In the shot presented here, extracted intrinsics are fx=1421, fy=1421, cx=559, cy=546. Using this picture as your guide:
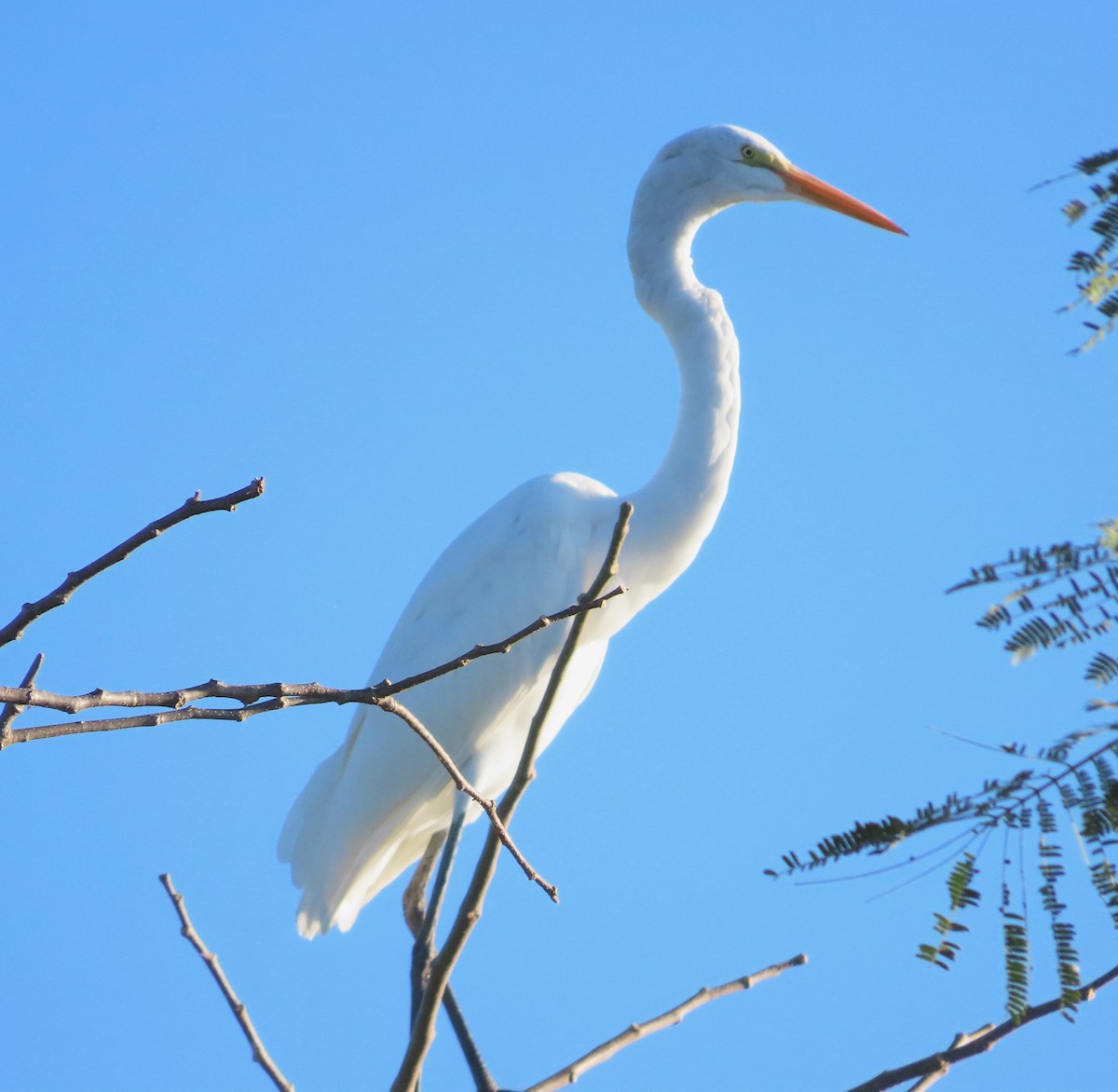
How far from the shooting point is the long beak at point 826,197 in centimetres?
520

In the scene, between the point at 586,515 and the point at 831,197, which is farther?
the point at 831,197

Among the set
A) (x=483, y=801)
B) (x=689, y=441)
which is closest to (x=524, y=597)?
(x=689, y=441)

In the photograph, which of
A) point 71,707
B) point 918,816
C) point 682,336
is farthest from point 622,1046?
point 682,336

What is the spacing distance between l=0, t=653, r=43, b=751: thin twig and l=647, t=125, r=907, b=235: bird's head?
13.3ft

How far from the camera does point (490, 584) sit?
4.85 m

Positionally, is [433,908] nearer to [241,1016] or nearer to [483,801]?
[241,1016]

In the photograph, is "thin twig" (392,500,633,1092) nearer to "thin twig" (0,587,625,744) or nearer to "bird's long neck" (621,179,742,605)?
"thin twig" (0,587,625,744)

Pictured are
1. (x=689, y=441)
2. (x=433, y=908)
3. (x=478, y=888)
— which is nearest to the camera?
(x=478, y=888)

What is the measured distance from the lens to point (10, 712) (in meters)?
→ 1.33

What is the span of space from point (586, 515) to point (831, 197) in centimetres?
152

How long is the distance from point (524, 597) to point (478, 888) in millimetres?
2392

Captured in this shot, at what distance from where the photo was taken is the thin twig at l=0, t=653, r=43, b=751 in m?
1.30

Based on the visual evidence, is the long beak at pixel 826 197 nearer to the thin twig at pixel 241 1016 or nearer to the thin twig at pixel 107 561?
Answer: the thin twig at pixel 241 1016

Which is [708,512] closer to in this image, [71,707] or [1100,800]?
[1100,800]
